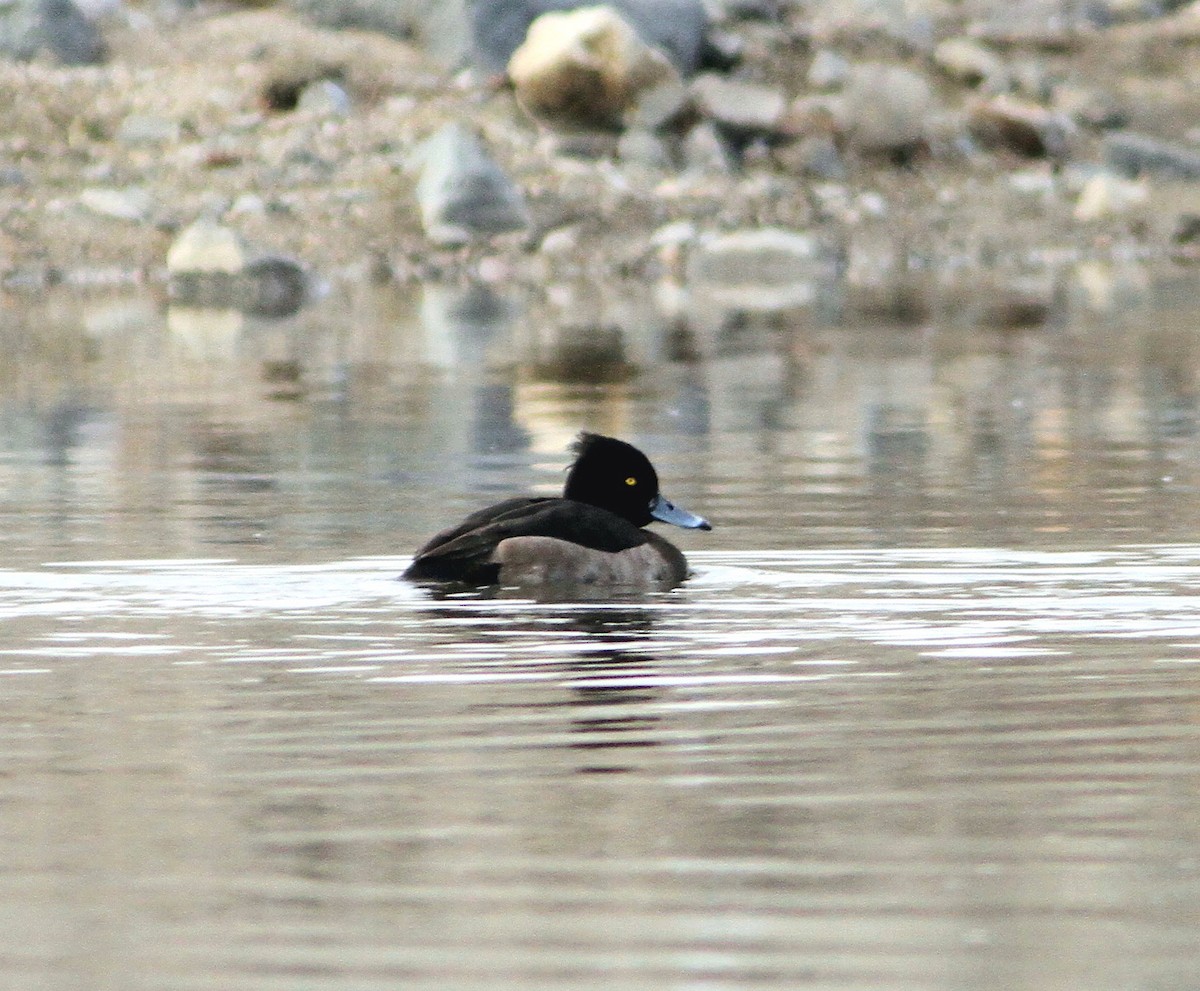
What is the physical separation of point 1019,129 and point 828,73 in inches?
118

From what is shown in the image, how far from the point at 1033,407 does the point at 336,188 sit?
23.9 meters

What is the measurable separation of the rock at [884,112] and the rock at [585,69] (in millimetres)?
2992

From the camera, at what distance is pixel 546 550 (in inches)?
412

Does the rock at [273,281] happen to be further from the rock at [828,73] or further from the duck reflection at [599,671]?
the duck reflection at [599,671]

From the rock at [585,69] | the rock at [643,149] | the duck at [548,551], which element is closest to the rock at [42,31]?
the rock at [585,69]

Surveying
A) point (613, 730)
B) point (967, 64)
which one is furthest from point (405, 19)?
point (613, 730)

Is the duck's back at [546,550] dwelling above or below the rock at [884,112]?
below

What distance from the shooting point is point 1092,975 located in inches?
205

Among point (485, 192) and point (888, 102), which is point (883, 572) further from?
point (888, 102)

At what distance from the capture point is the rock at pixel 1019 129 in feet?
153

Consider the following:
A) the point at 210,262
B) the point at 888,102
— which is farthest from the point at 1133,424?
the point at 888,102

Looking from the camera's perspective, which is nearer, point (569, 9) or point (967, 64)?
point (569, 9)

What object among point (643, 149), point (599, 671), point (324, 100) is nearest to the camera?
point (599, 671)

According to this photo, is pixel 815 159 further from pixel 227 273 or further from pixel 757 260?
pixel 227 273
